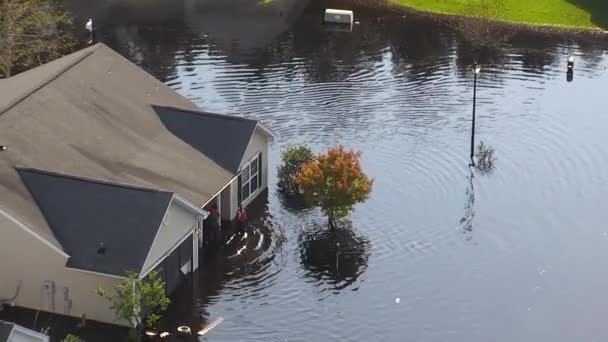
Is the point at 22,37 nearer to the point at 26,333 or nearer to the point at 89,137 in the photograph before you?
the point at 89,137

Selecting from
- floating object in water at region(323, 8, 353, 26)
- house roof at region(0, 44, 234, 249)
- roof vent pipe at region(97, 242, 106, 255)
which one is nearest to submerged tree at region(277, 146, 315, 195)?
house roof at region(0, 44, 234, 249)

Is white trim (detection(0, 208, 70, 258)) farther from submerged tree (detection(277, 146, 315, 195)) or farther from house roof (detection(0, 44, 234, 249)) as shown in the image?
submerged tree (detection(277, 146, 315, 195))

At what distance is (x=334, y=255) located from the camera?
1754 inches

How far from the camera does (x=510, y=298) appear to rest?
41125 mm

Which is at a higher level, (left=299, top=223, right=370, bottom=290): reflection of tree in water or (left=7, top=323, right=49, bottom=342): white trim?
(left=7, top=323, right=49, bottom=342): white trim

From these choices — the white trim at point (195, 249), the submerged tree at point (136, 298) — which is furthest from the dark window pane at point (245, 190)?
the submerged tree at point (136, 298)

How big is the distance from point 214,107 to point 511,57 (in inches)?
994

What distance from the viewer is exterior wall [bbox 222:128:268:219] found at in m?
47.3

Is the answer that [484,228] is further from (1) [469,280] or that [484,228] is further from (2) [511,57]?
(2) [511,57]

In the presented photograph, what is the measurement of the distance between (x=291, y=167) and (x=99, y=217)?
585 inches

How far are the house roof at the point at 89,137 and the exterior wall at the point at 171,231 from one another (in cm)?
161

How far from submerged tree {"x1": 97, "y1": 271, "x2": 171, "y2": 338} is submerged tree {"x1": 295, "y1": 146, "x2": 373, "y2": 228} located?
10.1 m

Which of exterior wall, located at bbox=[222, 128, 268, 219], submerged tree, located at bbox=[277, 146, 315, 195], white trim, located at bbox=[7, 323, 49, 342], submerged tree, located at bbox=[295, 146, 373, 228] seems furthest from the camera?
submerged tree, located at bbox=[277, 146, 315, 195]

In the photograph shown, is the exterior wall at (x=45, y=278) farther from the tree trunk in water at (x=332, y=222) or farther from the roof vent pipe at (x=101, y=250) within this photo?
the tree trunk in water at (x=332, y=222)
